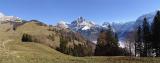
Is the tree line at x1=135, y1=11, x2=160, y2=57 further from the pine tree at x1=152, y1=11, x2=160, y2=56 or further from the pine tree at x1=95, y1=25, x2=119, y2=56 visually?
the pine tree at x1=95, y1=25, x2=119, y2=56

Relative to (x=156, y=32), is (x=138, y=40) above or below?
below

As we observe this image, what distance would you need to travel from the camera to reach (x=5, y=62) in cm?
4225

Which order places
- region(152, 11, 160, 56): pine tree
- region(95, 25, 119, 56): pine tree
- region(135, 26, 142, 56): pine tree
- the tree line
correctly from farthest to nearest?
region(135, 26, 142, 56): pine tree → region(95, 25, 119, 56): pine tree → the tree line → region(152, 11, 160, 56): pine tree

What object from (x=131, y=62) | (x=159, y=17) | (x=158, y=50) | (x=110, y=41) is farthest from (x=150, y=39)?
(x=131, y=62)

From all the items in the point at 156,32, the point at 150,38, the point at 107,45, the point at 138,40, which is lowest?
the point at 107,45

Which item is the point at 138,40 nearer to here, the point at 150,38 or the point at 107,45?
the point at 107,45

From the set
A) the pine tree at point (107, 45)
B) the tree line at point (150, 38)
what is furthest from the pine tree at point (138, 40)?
the pine tree at point (107, 45)

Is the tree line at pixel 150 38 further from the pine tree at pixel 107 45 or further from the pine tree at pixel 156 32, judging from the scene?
the pine tree at pixel 107 45

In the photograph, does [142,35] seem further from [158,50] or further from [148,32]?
[158,50]

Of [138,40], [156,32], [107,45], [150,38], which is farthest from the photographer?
[138,40]

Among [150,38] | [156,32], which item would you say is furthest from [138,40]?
[156,32]

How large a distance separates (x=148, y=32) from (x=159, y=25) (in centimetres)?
1629

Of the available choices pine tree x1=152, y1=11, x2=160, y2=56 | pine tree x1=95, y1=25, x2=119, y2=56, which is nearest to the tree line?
pine tree x1=152, y1=11, x2=160, y2=56

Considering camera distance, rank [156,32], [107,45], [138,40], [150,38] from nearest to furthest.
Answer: [156,32], [150,38], [107,45], [138,40]
